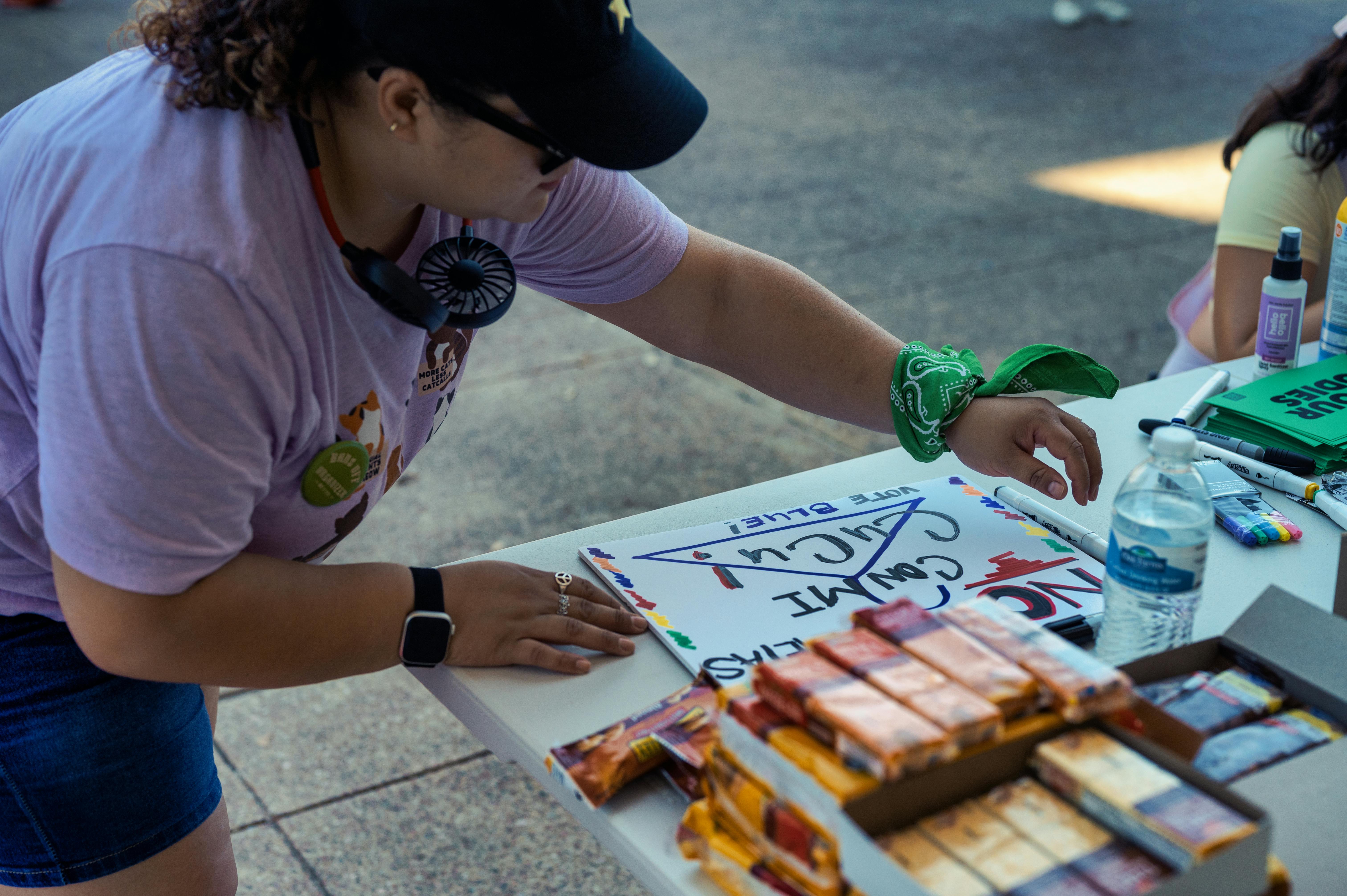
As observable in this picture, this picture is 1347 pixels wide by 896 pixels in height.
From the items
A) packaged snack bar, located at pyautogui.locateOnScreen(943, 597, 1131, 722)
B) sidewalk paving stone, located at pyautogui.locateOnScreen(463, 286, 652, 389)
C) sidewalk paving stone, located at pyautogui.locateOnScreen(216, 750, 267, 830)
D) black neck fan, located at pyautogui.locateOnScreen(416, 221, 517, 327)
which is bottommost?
sidewalk paving stone, located at pyautogui.locateOnScreen(216, 750, 267, 830)

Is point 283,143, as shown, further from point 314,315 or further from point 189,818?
point 189,818

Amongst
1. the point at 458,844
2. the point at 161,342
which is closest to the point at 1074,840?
the point at 161,342

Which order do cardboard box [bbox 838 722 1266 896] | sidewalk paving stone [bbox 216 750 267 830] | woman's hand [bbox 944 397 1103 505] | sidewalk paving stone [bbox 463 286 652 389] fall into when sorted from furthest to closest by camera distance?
sidewalk paving stone [bbox 463 286 652 389], sidewalk paving stone [bbox 216 750 267 830], woman's hand [bbox 944 397 1103 505], cardboard box [bbox 838 722 1266 896]

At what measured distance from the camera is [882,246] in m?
4.96

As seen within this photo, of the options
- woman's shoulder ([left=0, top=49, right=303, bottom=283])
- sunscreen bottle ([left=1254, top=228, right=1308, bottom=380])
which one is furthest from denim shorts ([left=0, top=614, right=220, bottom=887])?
sunscreen bottle ([left=1254, top=228, right=1308, bottom=380])

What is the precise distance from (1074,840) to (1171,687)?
0.80 feet

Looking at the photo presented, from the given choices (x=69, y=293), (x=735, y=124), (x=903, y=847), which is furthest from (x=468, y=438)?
(x=735, y=124)

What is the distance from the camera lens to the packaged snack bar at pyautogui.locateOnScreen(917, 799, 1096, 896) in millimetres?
738

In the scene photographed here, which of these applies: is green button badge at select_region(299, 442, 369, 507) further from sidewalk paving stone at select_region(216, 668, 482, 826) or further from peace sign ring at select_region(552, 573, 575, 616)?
sidewalk paving stone at select_region(216, 668, 482, 826)

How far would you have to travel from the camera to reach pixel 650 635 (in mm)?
1211

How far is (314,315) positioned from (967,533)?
770 mm

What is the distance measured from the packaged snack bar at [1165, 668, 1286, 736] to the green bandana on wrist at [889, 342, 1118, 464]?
51 cm

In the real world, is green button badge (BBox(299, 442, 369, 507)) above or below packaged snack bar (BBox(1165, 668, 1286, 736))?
above

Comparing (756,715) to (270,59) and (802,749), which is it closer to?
Result: (802,749)
